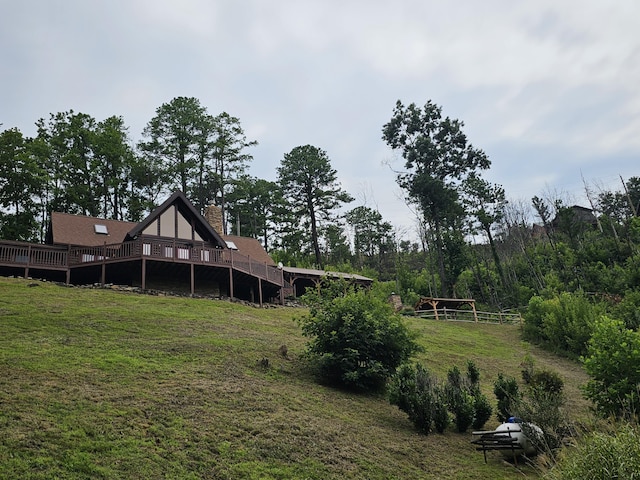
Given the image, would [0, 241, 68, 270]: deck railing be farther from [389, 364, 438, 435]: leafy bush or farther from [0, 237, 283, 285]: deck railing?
[389, 364, 438, 435]: leafy bush

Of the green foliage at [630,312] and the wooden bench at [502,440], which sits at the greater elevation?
the green foliage at [630,312]

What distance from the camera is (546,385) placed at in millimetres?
15859

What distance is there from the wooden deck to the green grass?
25.5 feet

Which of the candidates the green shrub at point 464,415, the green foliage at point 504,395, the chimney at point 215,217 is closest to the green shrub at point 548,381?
the green foliage at point 504,395

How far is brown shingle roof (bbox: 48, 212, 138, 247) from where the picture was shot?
95.5 feet

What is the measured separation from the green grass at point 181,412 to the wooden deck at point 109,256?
7.78m

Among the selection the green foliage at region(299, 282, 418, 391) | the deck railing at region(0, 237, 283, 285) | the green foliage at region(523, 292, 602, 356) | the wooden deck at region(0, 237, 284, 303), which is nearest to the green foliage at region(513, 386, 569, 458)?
the green foliage at region(299, 282, 418, 391)

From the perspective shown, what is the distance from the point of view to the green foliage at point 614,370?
11211mm

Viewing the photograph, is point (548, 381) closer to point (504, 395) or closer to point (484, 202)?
point (504, 395)

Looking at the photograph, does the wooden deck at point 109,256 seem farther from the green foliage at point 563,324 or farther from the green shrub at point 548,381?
the green shrub at point 548,381

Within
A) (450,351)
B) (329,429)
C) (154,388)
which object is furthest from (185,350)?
(450,351)

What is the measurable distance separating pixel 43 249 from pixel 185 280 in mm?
7049

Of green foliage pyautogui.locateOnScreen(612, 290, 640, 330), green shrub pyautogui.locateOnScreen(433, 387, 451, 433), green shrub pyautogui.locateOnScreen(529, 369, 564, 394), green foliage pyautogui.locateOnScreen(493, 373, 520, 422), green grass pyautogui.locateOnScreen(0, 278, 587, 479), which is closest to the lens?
green grass pyautogui.locateOnScreen(0, 278, 587, 479)

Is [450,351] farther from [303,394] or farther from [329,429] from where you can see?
[329,429]
